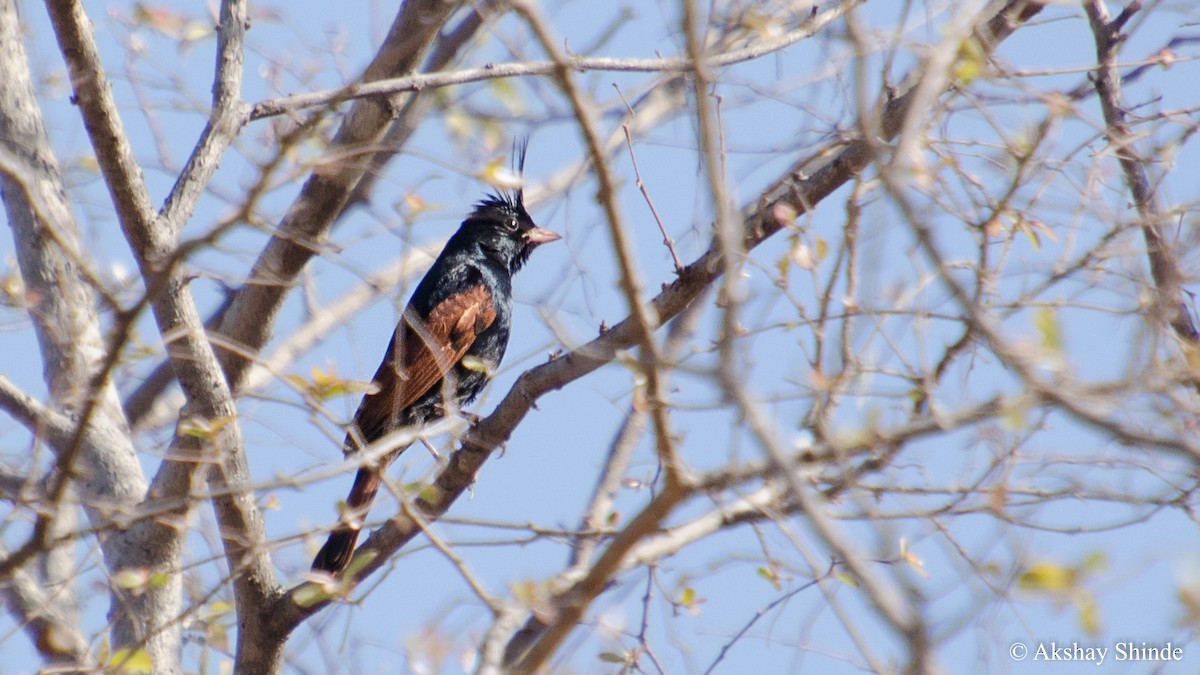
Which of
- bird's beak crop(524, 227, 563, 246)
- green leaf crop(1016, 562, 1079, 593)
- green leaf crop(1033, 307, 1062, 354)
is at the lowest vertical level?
green leaf crop(1016, 562, 1079, 593)

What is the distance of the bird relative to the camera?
569 centimetres

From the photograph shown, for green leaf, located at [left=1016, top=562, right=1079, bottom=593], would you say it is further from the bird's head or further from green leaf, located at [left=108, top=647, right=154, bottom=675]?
the bird's head

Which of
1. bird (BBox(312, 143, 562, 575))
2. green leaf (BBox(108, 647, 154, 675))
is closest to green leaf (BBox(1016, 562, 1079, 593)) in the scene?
green leaf (BBox(108, 647, 154, 675))

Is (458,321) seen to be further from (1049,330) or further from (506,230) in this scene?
(1049,330)

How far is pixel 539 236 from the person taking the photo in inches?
262

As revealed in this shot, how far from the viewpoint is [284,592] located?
406 cm

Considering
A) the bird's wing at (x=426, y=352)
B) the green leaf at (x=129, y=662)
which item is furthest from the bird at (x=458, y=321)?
the green leaf at (x=129, y=662)

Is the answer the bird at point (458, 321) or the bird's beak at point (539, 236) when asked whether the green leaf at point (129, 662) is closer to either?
the bird at point (458, 321)

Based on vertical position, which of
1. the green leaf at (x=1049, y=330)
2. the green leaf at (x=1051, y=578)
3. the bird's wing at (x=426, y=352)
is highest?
the bird's wing at (x=426, y=352)

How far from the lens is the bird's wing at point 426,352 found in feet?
18.7

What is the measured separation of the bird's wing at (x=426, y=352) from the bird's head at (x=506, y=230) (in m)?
0.37

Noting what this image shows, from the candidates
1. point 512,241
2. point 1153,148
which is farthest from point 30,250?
point 1153,148

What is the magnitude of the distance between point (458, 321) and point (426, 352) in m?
0.25

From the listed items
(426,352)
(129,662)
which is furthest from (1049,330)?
(426,352)
